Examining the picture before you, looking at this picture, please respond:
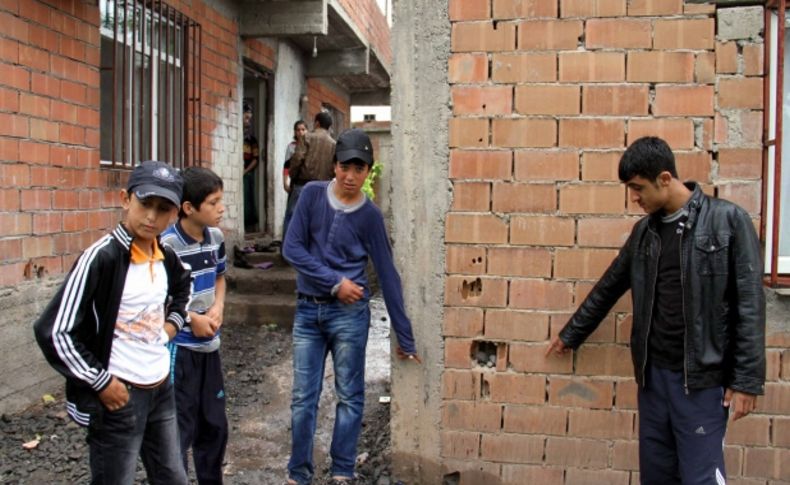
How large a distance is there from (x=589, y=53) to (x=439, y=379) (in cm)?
171

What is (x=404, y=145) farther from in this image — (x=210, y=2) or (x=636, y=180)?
(x=210, y=2)

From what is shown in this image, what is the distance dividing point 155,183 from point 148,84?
456 cm

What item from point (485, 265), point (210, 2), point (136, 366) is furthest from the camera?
point (210, 2)

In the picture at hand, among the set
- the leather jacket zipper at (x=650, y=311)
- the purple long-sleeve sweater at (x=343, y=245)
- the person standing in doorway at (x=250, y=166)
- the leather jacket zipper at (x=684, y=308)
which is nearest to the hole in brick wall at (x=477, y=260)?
the purple long-sleeve sweater at (x=343, y=245)

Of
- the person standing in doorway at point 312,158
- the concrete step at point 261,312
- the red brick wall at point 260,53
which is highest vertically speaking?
the red brick wall at point 260,53

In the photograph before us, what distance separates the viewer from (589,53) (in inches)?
126

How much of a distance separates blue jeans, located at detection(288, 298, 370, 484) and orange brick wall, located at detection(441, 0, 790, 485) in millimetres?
444

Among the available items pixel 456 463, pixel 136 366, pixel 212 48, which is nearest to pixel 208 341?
pixel 136 366

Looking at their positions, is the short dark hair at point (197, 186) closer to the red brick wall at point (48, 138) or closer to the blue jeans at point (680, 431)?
the blue jeans at point (680, 431)

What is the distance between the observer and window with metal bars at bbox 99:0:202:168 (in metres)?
5.82

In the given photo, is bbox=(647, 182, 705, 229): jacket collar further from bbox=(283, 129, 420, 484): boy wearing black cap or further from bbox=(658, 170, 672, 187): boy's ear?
bbox=(283, 129, 420, 484): boy wearing black cap

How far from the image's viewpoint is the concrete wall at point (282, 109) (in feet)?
33.6

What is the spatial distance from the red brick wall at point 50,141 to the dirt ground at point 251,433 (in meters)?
1.00

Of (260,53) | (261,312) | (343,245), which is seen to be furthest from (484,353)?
(260,53)
